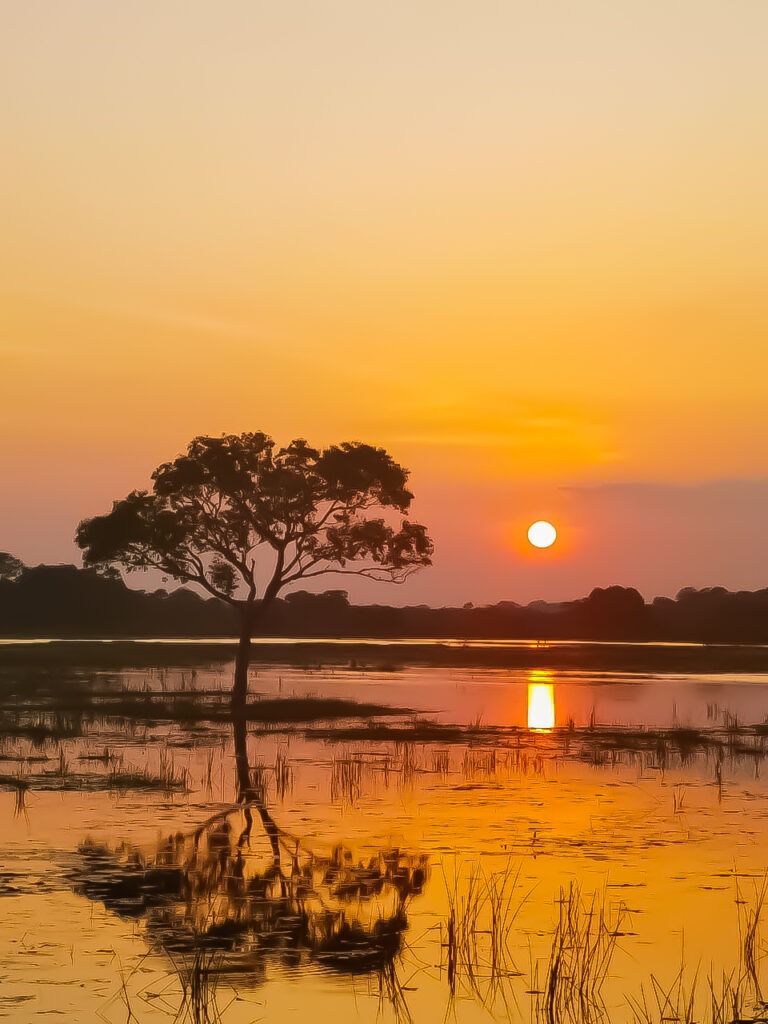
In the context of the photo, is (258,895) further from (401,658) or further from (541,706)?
(401,658)

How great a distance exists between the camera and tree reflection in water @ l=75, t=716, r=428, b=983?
15.6m

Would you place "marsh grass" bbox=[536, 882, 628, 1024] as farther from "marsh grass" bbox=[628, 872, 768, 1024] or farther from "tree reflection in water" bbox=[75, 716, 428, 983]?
"tree reflection in water" bbox=[75, 716, 428, 983]

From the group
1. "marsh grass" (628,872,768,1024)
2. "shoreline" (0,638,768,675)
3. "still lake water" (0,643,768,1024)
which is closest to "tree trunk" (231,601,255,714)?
"still lake water" (0,643,768,1024)

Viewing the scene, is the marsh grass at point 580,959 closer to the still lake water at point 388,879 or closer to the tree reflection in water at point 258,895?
the still lake water at point 388,879

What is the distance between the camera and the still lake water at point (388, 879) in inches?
556

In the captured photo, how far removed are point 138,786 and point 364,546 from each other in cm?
3204

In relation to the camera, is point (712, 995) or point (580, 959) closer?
point (712, 995)

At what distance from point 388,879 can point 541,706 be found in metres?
40.7

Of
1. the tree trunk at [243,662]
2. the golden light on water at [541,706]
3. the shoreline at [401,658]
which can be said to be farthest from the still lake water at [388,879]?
the shoreline at [401,658]

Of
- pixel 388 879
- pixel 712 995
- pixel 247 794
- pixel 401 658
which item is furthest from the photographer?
pixel 401 658

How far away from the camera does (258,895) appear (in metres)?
18.4

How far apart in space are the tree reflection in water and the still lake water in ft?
0.18

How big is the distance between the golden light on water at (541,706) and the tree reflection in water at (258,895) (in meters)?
26.7

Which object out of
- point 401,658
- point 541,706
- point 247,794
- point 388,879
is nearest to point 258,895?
point 388,879
